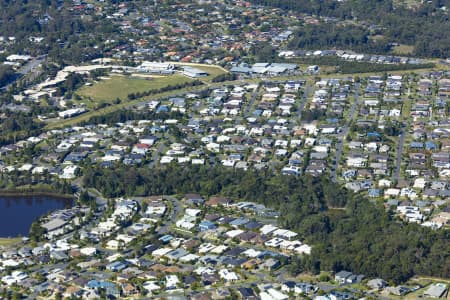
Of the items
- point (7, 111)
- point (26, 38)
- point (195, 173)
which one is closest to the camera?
point (195, 173)

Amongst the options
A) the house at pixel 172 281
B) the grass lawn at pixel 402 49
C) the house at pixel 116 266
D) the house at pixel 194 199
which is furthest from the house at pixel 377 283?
the grass lawn at pixel 402 49

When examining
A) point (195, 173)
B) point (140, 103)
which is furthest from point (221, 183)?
point (140, 103)

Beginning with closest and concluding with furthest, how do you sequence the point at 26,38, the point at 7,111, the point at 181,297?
the point at 181,297 → the point at 7,111 → the point at 26,38

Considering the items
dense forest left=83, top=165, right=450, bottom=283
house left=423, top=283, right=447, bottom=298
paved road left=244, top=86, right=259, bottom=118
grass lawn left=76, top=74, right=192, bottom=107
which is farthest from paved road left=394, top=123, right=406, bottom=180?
grass lawn left=76, top=74, right=192, bottom=107

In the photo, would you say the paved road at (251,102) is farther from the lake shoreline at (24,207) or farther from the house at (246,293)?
the house at (246,293)

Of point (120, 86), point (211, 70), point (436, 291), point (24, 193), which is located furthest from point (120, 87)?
point (436, 291)

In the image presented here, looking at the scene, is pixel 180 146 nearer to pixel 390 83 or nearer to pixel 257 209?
pixel 257 209
